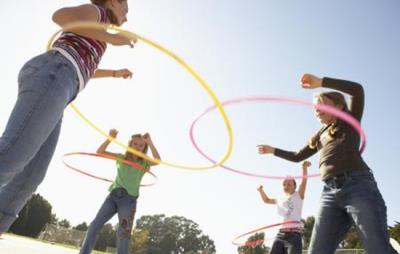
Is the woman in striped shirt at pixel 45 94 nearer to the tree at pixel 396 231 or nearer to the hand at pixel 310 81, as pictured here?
the hand at pixel 310 81

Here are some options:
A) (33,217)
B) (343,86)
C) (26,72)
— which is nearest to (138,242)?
(33,217)

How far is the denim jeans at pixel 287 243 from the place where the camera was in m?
5.54

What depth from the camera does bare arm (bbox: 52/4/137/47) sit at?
Result: 7.62ft

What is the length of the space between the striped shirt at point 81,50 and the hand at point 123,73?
1134 millimetres

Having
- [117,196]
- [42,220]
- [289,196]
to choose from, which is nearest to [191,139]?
[117,196]

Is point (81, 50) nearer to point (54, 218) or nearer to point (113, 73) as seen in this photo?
point (113, 73)

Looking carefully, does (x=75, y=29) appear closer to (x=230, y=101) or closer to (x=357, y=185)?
(x=230, y=101)

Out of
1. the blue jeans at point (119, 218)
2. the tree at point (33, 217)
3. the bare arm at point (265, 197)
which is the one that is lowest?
the blue jeans at point (119, 218)

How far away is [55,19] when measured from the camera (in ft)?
7.72

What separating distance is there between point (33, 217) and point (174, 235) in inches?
1842

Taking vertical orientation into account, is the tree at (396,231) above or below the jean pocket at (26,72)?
above

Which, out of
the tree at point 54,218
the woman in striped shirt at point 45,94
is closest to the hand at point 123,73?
the woman in striped shirt at point 45,94

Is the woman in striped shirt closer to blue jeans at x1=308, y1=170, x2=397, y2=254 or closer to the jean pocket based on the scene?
the jean pocket

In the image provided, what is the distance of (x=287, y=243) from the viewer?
5633 millimetres
